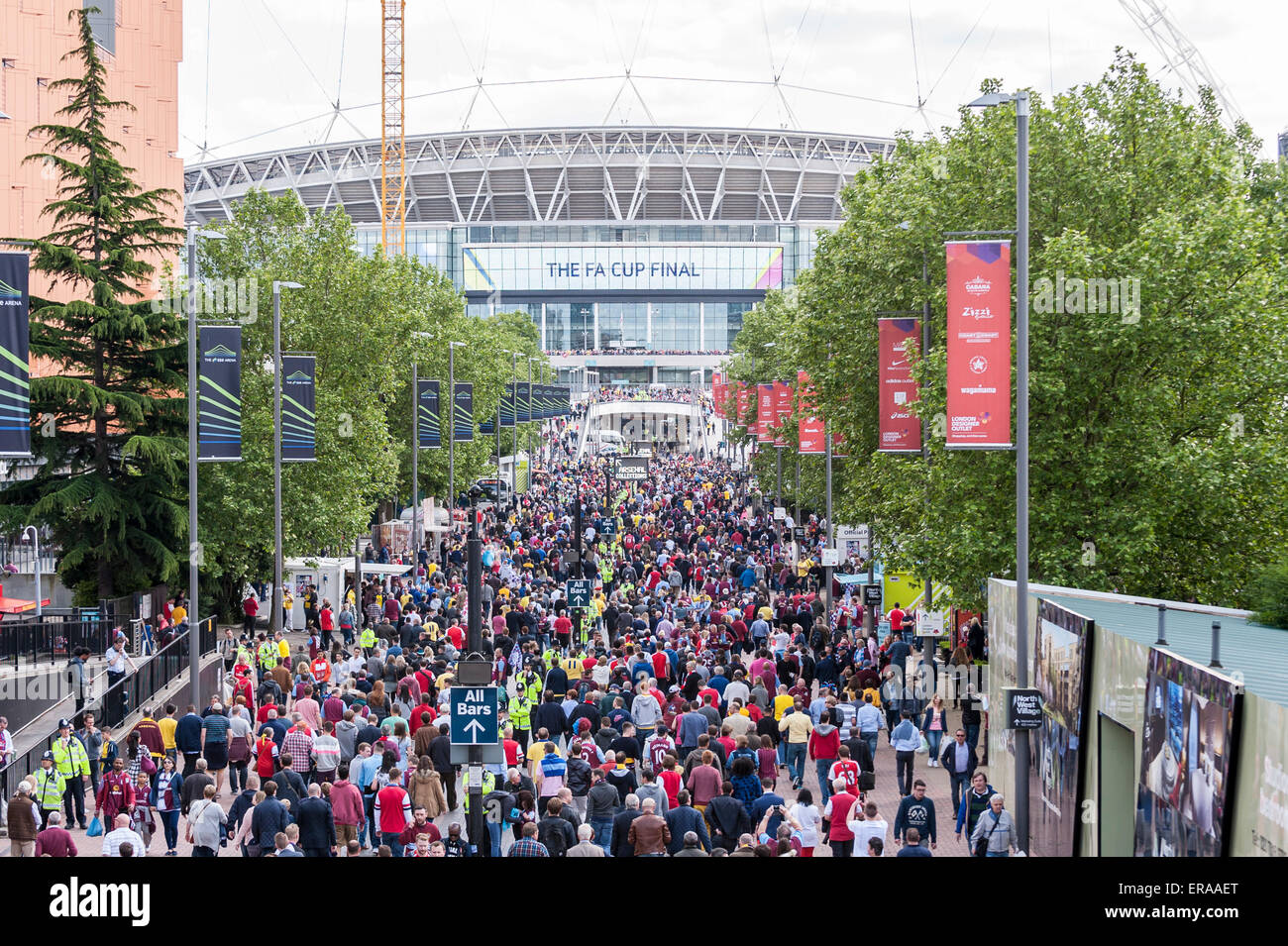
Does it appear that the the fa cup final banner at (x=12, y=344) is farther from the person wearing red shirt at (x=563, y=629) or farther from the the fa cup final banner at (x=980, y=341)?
the person wearing red shirt at (x=563, y=629)

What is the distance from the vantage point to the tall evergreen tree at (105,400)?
29719 mm

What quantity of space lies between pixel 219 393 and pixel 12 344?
8.17m

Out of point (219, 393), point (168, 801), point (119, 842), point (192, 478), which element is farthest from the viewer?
point (219, 393)

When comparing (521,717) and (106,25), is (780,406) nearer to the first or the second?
Result: (521,717)

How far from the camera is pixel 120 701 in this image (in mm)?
22297

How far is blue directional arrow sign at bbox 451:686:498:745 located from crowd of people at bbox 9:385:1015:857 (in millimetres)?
694

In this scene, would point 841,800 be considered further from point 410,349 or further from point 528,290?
point 528,290

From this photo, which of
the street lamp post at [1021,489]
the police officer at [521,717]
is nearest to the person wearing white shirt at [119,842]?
the police officer at [521,717]

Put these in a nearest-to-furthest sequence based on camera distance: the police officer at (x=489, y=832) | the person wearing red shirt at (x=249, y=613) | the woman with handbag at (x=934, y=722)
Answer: the police officer at (x=489, y=832)
the woman with handbag at (x=934, y=722)
the person wearing red shirt at (x=249, y=613)

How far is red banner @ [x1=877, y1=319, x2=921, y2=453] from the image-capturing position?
24266 millimetres

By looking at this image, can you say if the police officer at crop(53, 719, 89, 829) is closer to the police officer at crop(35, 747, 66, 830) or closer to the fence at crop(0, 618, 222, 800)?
the police officer at crop(35, 747, 66, 830)

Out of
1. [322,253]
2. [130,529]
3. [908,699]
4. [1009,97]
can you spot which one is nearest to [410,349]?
[322,253]

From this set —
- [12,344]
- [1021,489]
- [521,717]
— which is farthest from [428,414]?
[1021,489]

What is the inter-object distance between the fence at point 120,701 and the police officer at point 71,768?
933 mm
